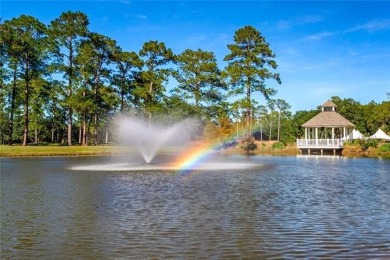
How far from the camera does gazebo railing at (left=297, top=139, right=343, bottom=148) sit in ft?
199

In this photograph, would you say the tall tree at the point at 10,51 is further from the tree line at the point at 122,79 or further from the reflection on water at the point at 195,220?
the reflection on water at the point at 195,220

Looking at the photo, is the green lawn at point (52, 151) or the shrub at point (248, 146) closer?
the green lawn at point (52, 151)

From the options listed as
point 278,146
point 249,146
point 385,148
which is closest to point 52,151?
point 249,146

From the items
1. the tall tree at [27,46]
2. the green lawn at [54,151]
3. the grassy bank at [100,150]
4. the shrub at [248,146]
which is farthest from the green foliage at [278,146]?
the tall tree at [27,46]

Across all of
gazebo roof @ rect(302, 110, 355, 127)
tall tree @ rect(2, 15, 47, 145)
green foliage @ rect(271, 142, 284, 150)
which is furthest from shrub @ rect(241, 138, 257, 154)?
tall tree @ rect(2, 15, 47, 145)

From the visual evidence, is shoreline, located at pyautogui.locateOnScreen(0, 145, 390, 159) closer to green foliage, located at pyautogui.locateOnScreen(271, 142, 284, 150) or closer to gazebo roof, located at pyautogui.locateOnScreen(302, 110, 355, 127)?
green foliage, located at pyautogui.locateOnScreen(271, 142, 284, 150)

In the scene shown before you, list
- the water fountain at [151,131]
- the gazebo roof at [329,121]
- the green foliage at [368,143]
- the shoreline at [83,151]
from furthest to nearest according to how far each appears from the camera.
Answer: the water fountain at [151,131]
the gazebo roof at [329,121]
the green foliage at [368,143]
the shoreline at [83,151]

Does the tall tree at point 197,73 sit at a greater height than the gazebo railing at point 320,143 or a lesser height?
greater

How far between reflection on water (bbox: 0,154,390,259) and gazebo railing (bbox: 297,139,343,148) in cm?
4000

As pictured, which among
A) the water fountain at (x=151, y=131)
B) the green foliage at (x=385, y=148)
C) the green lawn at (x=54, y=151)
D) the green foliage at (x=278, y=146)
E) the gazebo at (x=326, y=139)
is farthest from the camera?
the water fountain at (x=151, y=131)

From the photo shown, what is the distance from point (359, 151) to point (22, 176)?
46.2 meters

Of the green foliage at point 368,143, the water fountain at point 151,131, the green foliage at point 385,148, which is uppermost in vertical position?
the water fountain at point 151,131

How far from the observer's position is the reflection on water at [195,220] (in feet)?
31.8

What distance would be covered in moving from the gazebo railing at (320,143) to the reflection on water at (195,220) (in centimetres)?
4000
